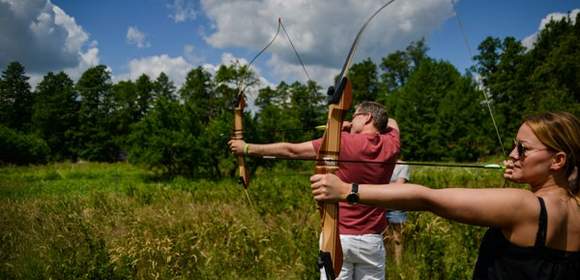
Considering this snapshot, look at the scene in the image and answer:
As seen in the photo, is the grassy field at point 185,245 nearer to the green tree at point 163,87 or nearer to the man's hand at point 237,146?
the man's hand at point 237,146

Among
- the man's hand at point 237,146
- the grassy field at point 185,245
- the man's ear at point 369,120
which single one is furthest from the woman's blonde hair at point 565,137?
the grassy field at point 185,245

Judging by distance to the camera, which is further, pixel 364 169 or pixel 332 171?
pixel 364 169

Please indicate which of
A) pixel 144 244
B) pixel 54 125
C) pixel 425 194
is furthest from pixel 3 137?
pixel 425 194

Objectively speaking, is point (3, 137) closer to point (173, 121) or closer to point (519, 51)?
point (173, 121)

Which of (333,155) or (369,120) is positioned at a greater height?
(369,120)

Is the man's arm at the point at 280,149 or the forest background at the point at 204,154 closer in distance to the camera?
the man's arm at the point at 280,149

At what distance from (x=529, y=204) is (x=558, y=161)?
0.71ft

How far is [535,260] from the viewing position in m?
1.24

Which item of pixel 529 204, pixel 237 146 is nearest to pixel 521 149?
pixel 529 204

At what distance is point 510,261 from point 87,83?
5395 cm

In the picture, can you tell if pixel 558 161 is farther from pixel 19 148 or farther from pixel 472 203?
pixel 19 148

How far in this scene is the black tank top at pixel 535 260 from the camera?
1.23 m

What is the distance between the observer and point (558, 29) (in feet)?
116

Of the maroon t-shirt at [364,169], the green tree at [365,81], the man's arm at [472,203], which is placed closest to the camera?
the man's arm at [472,203]
